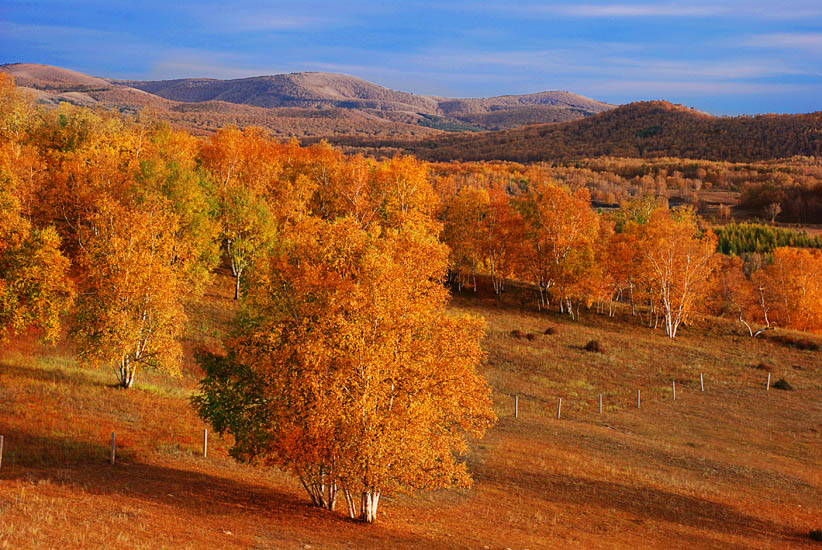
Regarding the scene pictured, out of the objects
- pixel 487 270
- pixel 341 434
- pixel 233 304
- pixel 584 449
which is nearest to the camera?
pixel 341 434

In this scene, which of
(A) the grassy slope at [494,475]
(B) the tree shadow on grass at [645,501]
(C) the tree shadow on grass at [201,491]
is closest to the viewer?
(A) the grassy slope at [494,475]

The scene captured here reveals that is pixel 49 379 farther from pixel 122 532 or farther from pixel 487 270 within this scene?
pixel 487 270

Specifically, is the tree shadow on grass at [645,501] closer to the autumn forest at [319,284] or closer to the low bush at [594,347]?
the autumn forest at [319,284]

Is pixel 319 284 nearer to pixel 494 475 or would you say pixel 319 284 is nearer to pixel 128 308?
pixel 494 475

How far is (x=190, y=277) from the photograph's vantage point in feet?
183

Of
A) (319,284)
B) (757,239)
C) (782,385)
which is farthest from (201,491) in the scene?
(757,239)

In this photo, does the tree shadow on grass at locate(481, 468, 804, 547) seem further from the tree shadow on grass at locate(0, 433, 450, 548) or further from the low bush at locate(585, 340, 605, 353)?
the low bush at locate(585, 340, 605, 353)

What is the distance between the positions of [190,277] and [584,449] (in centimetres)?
3620

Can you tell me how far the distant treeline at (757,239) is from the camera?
172000 millimetres

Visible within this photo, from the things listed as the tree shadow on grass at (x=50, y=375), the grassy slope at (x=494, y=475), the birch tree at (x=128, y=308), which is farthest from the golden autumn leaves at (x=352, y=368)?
the tree shadow on grass at (x=50, y=375)

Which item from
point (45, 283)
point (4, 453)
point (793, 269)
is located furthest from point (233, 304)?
point (793, 269)

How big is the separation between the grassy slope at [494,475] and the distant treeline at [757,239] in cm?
12802

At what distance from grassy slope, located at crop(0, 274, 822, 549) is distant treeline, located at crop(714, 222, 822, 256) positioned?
12802 centimetres

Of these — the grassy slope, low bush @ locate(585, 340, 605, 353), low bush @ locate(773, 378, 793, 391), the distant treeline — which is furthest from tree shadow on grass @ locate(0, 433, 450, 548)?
the distant treeline
